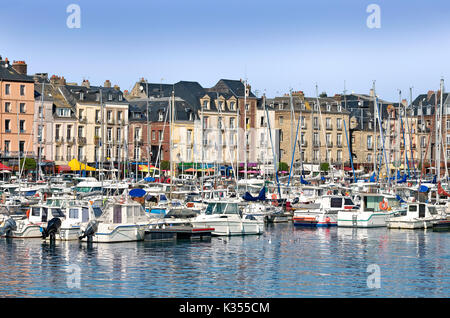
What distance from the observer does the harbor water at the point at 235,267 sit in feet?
128

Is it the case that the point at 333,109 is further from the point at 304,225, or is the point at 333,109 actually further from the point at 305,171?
the point at 304,225

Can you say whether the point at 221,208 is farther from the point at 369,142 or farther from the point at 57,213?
the point at 369,142

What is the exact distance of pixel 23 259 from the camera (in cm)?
4819

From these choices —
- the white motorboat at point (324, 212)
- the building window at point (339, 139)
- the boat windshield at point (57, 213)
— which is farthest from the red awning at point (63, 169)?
the boat windshield at point (57, 213)

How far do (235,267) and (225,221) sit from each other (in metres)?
14.7

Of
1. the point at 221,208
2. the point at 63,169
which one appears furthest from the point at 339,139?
the point at 221,208

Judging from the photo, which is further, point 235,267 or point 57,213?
point 57,213

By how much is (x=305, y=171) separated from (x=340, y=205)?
6022 centimetres

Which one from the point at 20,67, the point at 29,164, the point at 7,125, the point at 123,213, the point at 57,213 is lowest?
the point at 57,213

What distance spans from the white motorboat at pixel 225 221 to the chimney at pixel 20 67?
201 feet

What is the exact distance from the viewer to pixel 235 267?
45875mm

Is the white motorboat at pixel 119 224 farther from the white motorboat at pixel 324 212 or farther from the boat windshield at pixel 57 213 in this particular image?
the white motorboat at pixel 324 212

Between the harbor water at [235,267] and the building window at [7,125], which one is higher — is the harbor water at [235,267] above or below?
below
